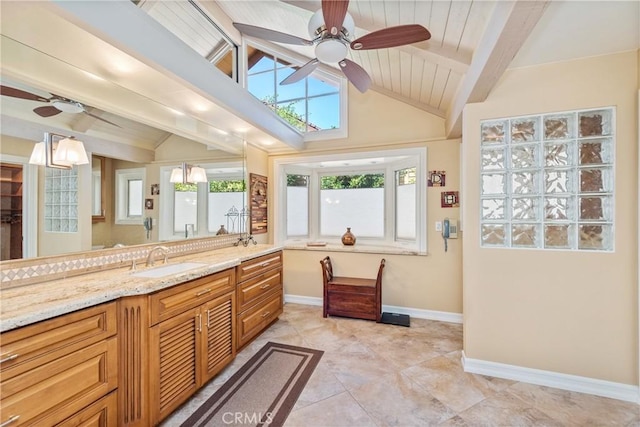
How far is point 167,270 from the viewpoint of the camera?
2098 millimetres

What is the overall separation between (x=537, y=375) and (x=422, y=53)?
2.71 m

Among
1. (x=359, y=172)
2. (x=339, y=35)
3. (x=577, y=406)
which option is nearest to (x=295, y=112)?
(x=359, y=172)

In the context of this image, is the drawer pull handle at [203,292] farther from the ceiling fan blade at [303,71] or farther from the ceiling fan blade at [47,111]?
the ceiling fan blade at [303,71]

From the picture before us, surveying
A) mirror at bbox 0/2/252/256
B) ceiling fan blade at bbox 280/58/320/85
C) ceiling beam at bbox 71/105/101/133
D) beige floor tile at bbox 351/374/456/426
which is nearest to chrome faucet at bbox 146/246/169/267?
mirror at bbox 0/2/252/256

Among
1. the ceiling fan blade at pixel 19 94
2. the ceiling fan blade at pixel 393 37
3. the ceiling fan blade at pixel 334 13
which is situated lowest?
the ceiling fan blade at pixel 19 94

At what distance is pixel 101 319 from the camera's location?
1.37m

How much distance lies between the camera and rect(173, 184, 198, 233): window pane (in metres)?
2.61

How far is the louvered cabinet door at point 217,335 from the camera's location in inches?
77.7

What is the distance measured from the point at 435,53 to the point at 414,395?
2631mm

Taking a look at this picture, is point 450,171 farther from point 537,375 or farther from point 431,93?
point 537,375

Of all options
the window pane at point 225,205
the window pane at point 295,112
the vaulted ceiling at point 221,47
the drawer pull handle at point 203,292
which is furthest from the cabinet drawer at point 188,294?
the window pane at point 295,112

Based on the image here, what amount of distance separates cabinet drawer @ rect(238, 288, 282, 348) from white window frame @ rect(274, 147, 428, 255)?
3.70 ft

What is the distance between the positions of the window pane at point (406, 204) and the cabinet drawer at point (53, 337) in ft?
10.8

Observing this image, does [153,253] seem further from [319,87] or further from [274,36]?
[319,87]
